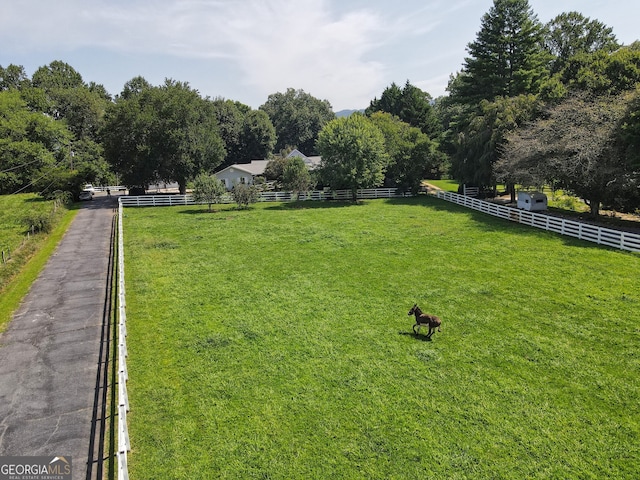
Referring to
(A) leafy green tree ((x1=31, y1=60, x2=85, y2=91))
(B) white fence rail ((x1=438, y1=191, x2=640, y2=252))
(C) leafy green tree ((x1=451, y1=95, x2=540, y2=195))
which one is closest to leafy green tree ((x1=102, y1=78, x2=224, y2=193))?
(C) leafy green tree ((x1=451, y1=95, x2=540, y2=195))

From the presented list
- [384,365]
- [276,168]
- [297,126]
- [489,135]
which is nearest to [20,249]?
[384,365]

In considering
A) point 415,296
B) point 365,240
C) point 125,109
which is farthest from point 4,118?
point 415,296

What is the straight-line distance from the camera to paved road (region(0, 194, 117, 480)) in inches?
297

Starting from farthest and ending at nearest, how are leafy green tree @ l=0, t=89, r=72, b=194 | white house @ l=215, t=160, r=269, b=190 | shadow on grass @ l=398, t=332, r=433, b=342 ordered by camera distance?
white house @ l=215, t=160, r=269, b=190, leafy green tree @ l=0, t=89, r=72, b=194, shadow on grass @ l=398, t=332, r=433, b=342

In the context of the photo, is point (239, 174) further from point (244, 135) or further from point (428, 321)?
point (428, 321)

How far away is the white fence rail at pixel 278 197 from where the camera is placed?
38.3m

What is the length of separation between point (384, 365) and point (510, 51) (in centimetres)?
4763

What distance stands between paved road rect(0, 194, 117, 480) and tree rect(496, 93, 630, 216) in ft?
86.7

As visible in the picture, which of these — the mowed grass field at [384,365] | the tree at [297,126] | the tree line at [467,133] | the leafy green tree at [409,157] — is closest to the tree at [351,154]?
the tree line at [467,133]

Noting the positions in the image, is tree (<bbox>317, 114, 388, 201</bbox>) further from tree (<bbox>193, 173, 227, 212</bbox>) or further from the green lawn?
the green lawn

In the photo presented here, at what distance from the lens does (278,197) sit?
42.5m

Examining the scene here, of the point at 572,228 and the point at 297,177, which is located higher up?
the point at 297,177

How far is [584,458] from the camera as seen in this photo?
6.99 meters

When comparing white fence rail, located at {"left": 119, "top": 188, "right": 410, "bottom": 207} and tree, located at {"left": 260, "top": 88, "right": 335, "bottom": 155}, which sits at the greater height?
tree, located at {"left": 260, "top": 88, "right": 335, "bottom": 155}
